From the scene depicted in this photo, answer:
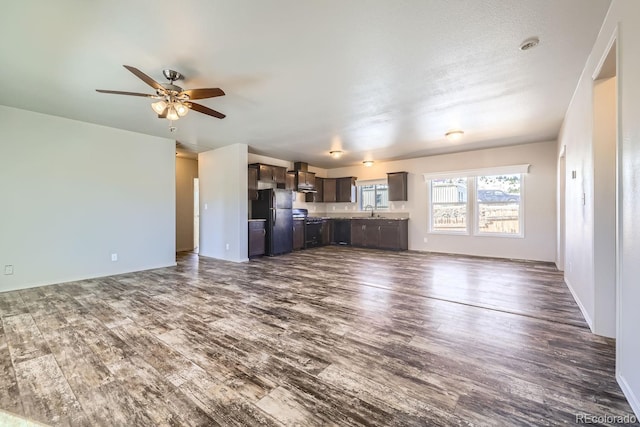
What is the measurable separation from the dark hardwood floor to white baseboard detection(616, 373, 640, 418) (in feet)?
0.16

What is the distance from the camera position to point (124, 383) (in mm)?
1720

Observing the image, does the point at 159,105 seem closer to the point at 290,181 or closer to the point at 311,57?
the point at 311,57

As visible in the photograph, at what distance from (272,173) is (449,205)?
183 inches

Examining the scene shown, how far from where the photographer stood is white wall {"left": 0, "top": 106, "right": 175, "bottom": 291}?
374cm

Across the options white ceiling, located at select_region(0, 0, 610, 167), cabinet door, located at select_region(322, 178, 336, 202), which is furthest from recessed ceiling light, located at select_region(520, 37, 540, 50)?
cabinet door, located at select_region(322, 178, 336, 202)

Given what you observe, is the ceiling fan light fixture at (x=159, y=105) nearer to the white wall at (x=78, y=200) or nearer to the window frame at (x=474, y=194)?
the white wall at (x=78, y=200)

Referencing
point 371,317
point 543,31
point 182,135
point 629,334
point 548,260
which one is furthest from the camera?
point 548,260

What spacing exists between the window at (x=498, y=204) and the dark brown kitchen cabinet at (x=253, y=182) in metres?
5.38

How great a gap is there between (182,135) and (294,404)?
505cm

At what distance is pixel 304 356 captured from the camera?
6.70ft

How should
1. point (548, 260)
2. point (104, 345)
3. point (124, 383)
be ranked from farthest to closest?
point (548, 260) < point (104, 345) < point (124, 383)

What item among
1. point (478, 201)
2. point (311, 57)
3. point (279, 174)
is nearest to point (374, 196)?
point (478, 201)

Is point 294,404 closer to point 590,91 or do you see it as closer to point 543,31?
point 543,31

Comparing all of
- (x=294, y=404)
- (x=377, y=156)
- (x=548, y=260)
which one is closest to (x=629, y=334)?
(x=294, y=404)
